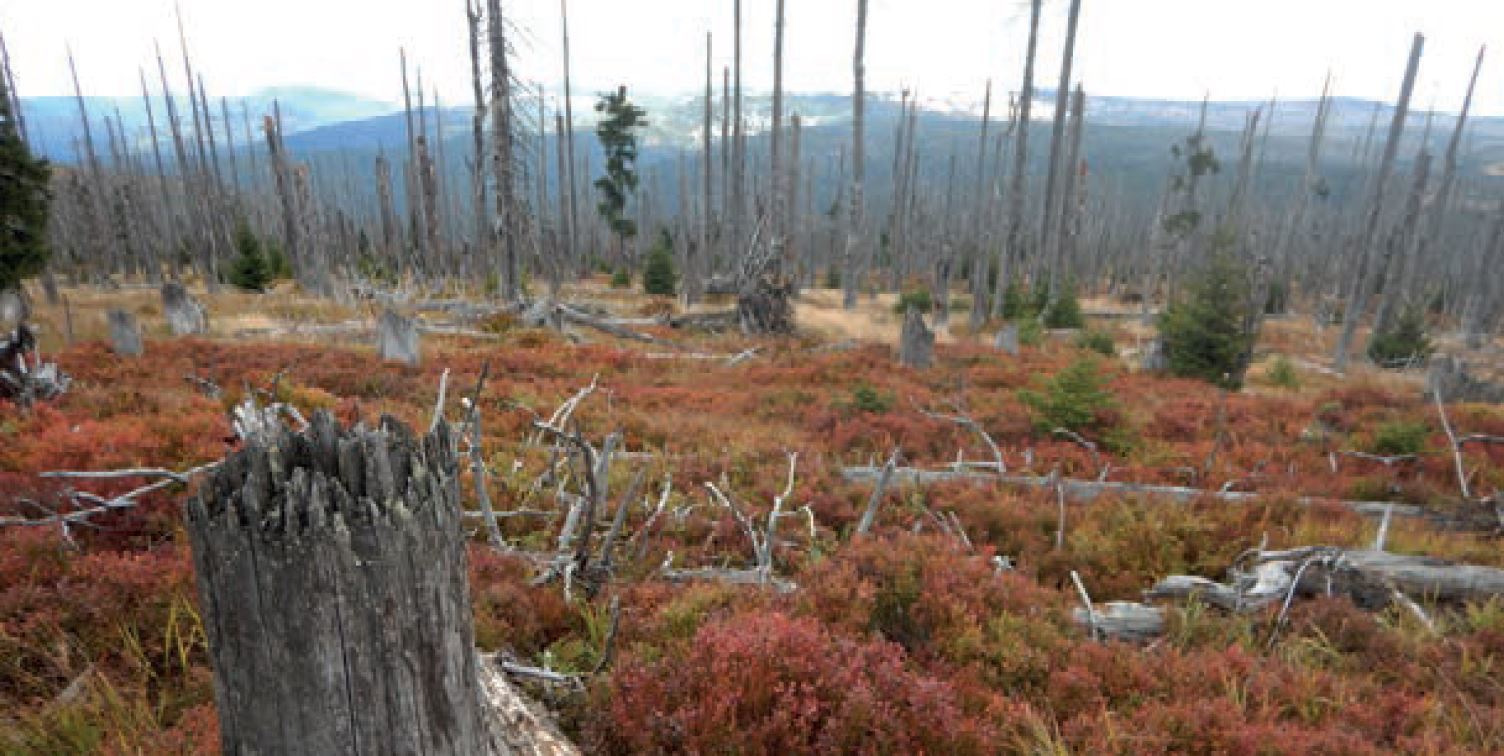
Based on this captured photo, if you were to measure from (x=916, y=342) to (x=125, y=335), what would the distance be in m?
13.7

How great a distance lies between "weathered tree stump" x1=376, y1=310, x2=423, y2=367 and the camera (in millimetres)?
11945

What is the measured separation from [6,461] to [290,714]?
6.38 metres

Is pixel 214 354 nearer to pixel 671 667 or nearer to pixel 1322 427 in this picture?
pixel 671 667

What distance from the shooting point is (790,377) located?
12609mm

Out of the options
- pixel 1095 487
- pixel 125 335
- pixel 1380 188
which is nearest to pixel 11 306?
pixel 125 335

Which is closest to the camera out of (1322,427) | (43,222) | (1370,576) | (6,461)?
(1370,576)

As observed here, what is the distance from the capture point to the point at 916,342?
13992mm

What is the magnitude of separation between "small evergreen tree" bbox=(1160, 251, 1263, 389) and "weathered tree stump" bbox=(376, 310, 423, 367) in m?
14.6

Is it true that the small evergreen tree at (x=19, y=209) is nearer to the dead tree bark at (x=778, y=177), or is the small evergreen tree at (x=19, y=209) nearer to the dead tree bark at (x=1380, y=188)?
the dead tree bark at (x=778, y=177)

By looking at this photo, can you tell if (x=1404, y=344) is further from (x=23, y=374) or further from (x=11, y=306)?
(x=11, y=306)

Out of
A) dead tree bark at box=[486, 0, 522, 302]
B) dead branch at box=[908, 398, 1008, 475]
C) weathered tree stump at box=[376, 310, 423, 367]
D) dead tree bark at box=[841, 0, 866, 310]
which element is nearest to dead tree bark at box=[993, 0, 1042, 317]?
dead tree bark at box=[841, 0, 866, 310]

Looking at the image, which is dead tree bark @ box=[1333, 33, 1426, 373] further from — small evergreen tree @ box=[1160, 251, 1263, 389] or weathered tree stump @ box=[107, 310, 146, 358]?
weathered tree stump @ box=[107, 310, 146, 358]

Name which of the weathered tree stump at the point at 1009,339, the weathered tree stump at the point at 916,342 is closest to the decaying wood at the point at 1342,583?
the weathered tree stump at the point at 916,342

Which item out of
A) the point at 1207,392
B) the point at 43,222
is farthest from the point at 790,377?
the point at 43,222
